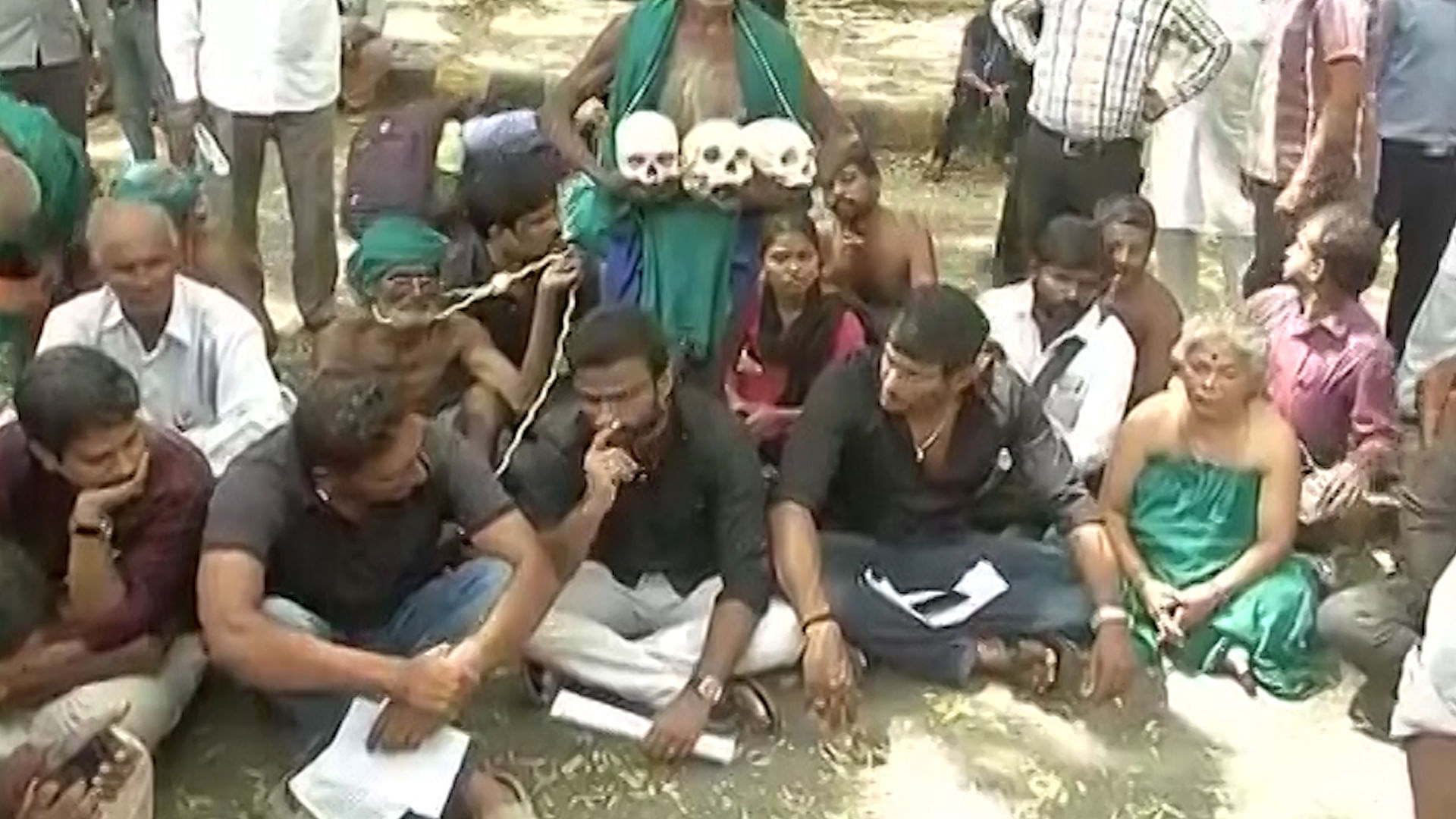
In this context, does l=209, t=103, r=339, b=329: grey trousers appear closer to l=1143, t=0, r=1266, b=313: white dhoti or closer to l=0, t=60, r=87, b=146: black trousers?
l=0, t=60, r=87, b=146: black trousers

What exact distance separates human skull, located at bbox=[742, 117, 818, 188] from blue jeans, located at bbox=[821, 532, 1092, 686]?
66 cm

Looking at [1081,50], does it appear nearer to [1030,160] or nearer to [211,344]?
[1030,160]

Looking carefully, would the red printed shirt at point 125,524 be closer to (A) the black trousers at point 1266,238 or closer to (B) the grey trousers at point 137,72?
(B) the grey trousers at point 137,72

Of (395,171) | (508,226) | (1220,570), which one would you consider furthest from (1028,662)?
(395,171)

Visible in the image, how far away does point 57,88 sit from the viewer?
4.76 meters

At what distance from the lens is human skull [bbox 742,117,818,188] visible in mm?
3730

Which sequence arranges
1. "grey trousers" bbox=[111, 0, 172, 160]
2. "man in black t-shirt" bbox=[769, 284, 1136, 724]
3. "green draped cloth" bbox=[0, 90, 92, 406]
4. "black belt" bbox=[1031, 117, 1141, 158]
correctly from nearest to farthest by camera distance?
"man in black t-shirt" bbox=[769, 284, 1136, 724] → "green draped cloth" bbox=[0, 90, 92, 406] → "black belt" bbox=[1031, 117, 1141, 158] → "grey trousers" bbox=[111, 0, 172, 160]

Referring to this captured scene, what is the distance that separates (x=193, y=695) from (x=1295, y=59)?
8.78ft

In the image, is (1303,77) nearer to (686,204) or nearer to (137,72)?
(686,204)

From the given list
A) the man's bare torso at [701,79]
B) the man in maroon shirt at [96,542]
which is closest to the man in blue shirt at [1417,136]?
the man's bare torso at [701,79]

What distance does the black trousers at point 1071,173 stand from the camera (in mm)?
4629

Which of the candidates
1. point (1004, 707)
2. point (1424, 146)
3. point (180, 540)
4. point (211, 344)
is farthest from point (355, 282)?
point (1424, 146)

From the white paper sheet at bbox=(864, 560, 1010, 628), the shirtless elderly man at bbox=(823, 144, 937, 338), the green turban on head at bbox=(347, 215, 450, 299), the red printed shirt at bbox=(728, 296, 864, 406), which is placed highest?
the green turban on head at bbox=(347, 215, 450, 299)

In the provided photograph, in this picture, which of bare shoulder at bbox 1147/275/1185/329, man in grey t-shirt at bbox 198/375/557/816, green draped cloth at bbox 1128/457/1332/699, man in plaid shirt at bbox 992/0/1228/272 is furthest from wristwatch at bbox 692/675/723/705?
man in plaid shirt at bbox 992/0/1228/272
